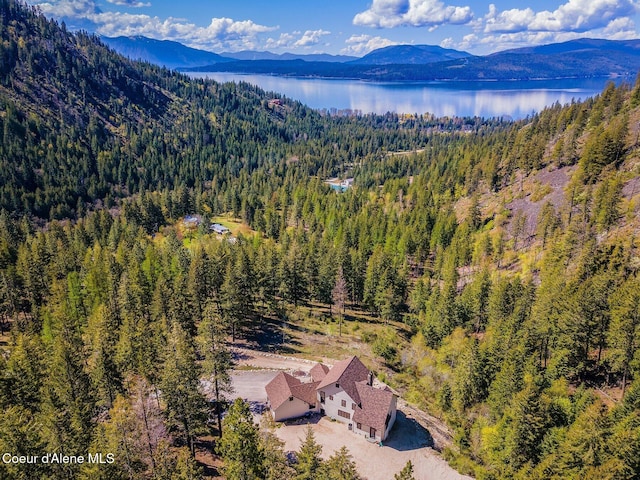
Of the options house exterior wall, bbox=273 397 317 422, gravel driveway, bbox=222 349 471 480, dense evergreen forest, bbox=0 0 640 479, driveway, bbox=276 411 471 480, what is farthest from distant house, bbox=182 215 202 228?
driveway, bbox=276 411 471 480

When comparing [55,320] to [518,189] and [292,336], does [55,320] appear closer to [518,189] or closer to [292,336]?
[292,336]

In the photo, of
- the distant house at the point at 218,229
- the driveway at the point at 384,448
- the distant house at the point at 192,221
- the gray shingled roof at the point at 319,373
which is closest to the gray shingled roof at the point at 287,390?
the gray shingled roof at the point at 319,373

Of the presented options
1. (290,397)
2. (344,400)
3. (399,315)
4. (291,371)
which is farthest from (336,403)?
(399,315)

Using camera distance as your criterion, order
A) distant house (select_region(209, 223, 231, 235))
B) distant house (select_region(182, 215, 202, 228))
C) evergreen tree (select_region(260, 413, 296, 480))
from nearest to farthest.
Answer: evergreen tree (select_region(260, 413, 296, 480)) → distant house (select_region(209, 223, 231, 235)) → distant house (select_region(182, 215, 202, 228))

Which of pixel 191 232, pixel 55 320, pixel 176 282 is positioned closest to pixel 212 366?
pixel 176 282

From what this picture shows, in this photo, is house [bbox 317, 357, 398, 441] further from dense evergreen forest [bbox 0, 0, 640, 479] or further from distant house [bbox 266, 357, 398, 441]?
dense evergreen forest [bbox 0, 0, 640, 479]

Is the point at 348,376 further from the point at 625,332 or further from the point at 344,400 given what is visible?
the point at 625,332

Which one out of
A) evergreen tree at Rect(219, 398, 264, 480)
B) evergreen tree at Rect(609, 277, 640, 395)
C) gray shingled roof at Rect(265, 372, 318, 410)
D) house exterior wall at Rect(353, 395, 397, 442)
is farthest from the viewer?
gray shingled roof at Rect(265, 372, 318, 410)
